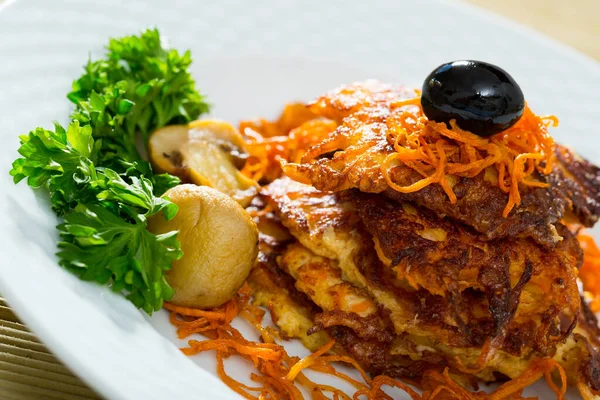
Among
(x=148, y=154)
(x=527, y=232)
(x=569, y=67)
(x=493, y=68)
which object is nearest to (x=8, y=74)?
(x=148, y=154)

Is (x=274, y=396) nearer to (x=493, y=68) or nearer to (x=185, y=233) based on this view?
(x=185, y=233)

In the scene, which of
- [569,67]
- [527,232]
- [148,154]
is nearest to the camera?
[527,232]

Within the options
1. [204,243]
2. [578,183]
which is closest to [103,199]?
[204,243]

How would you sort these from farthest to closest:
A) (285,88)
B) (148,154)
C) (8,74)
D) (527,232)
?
(285,88)
(148,154)
(8,74)
(527,232)

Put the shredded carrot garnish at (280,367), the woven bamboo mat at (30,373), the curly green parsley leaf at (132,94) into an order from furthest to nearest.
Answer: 1. the curly green parsley leaf at (132,94)
2. the shredded carrot garnish at (280,367)
3. the woven bamboo mat at (30,373)

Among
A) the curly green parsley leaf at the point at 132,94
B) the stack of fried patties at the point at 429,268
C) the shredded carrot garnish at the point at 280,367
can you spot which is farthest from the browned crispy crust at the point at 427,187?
the curly green parsley leaf at the point at 132,94

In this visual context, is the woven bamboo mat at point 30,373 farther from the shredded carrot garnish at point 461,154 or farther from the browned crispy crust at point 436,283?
the shredded carrot garnish at point 461,154

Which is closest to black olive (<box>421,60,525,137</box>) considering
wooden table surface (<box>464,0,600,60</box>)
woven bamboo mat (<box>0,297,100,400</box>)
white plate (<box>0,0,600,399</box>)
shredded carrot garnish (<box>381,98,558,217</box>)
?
shredded carrot garnish (<box>381,98,558,217</box>)

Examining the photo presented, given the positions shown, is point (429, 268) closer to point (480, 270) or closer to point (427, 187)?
point (480, 270)

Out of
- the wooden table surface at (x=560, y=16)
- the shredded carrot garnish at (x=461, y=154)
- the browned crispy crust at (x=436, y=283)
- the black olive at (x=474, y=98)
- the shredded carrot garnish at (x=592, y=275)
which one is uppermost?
the black olive at (x=474, y=98)
